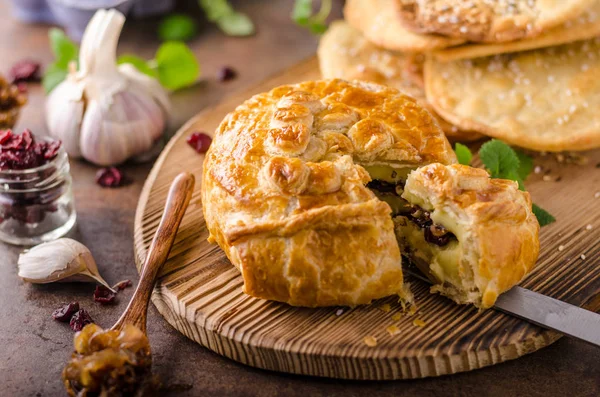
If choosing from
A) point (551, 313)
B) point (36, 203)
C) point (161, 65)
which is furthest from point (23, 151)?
point (551, 313)

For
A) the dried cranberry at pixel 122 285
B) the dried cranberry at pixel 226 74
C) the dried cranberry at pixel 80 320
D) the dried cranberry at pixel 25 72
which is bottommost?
the dried cranberry at pixel 25 72

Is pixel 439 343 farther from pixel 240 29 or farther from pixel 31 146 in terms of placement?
pixel 240 29

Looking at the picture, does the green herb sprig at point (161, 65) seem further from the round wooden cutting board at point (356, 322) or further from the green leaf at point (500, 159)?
the green leaf at point (500, 159)

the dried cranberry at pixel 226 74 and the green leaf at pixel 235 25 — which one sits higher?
the green leaf at pixel 235 25

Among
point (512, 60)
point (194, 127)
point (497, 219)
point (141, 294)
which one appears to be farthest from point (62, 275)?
point (512, 60)

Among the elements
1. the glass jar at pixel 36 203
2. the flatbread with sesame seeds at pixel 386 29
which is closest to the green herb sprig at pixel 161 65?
the flatbread with sesame seeds at pixel 386 29

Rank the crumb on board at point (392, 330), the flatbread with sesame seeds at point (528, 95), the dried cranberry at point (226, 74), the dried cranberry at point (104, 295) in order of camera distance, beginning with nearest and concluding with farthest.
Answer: the crumb on board at point (392, 330)
the dried cranberry at point (104, 295)
the flatbread with sesame seeds at point (528, 95)
the dried cranberry at point (226, 74)

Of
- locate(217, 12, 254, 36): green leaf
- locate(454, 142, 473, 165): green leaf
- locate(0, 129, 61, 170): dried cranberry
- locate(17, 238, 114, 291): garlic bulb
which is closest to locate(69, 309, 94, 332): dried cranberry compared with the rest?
locate(17, 238, 114, 291): garlic bulb
